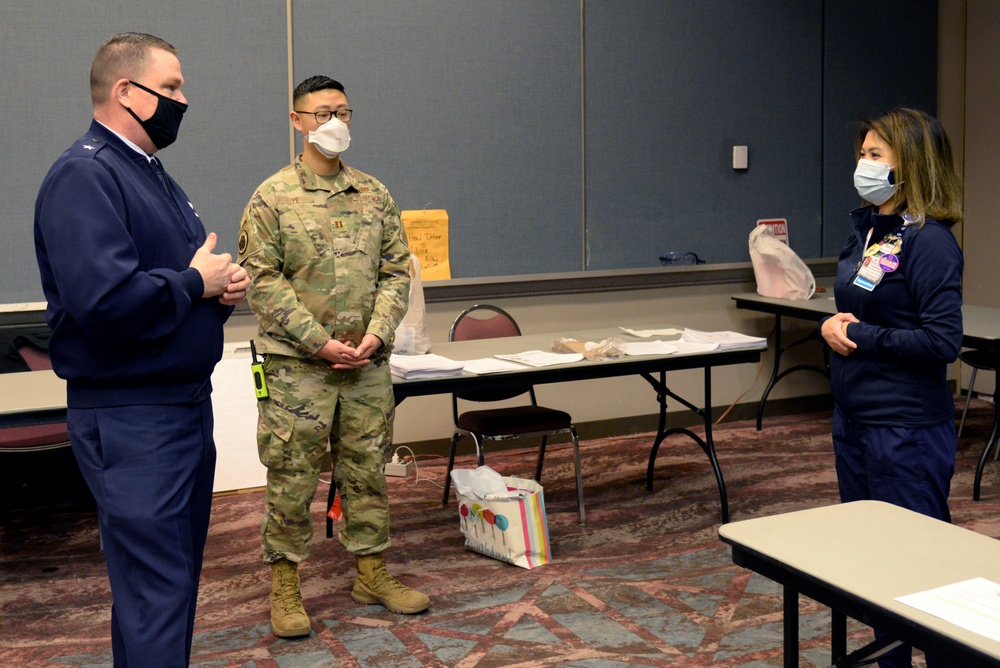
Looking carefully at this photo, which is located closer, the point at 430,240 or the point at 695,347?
the point at 695,347

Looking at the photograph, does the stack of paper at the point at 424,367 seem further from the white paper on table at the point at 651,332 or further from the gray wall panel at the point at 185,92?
the gray wall panel at the point at 185,92

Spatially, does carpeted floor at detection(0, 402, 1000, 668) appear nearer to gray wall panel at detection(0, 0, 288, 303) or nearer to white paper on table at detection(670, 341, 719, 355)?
white paper on table at detection(670, 341, 719, 355)

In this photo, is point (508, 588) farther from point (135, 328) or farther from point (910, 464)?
point (135, 328)

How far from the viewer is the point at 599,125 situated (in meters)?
5.48

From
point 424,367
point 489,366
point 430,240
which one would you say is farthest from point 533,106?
point 424,367

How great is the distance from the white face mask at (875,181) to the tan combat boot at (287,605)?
80.7 inches

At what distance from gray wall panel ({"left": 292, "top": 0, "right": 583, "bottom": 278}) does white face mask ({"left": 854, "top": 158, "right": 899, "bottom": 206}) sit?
284 centimetres

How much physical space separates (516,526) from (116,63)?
2.16m

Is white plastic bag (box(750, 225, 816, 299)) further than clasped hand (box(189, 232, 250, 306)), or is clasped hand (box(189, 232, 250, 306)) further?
white plastic bag (box(750, 225, 816, 299))

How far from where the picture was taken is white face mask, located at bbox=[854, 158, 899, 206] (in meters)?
2.52

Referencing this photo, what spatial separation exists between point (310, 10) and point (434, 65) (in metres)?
0.67

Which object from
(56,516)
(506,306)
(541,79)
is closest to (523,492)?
(506,306)

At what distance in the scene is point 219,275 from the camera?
2.10 m

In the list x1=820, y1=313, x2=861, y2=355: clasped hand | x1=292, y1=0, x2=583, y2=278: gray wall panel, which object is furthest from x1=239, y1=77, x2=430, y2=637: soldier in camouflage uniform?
x1=292, y1=0, x2=583, y2=278: gray wall panel
